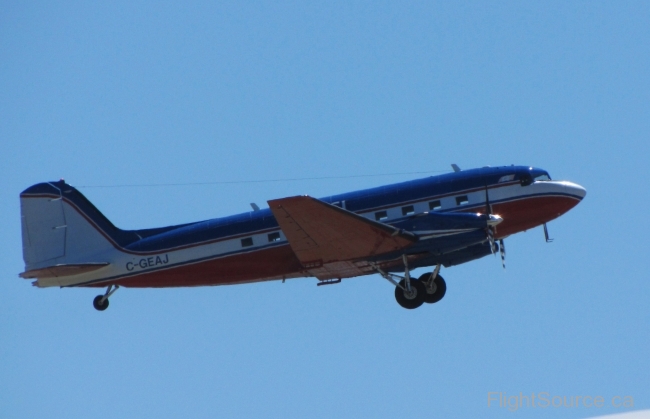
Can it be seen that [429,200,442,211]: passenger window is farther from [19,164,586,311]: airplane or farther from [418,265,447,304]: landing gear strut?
[418,265,447,304]: landing gear strut

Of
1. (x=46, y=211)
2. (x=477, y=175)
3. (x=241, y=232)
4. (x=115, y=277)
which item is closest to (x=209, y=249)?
(x=241, y=232)

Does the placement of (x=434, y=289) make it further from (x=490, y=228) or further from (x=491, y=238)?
(x=490, y=228)

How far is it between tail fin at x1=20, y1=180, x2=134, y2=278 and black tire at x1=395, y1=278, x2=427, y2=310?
7.23 meters

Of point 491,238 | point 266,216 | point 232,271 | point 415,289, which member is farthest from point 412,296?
point 232,271

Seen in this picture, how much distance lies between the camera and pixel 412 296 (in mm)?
22953

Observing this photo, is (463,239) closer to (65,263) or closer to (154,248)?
(154,248)

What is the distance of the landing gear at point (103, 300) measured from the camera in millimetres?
24406

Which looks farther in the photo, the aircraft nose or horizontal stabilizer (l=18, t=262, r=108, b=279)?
horizontal stabilizer (l=18, t=262, r=108, b=279)

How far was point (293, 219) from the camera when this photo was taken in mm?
21062

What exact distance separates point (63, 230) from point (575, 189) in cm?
1350

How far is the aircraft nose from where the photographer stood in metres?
23.1

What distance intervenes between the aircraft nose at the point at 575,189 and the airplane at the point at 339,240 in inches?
1.3

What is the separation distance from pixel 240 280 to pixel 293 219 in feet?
11.4

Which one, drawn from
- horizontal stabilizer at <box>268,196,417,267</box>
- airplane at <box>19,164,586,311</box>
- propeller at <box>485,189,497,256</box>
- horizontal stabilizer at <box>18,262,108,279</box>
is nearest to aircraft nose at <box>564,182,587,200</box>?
airplane at <box>19,164,586,311</box>
